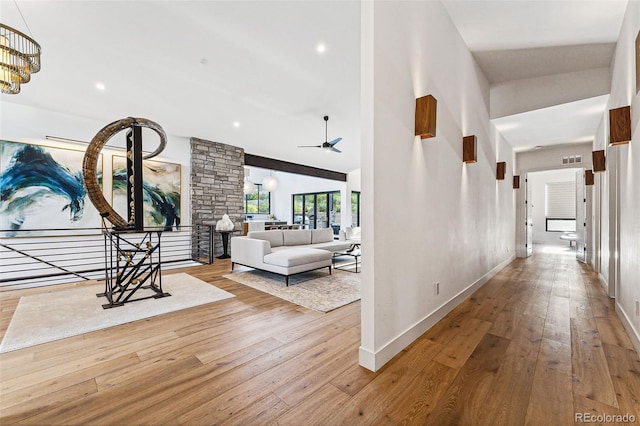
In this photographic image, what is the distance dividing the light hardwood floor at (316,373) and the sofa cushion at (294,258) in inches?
46.1

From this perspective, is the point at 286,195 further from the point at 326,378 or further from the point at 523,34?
the point at 326,378

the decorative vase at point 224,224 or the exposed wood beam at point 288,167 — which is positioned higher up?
the exposed wood beam at point 288,167

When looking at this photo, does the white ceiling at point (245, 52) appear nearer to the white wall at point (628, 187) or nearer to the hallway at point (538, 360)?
the white wall at point (628, 187)

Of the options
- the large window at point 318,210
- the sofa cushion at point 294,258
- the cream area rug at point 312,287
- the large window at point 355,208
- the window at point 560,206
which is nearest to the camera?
the cream area rug at point 312,287

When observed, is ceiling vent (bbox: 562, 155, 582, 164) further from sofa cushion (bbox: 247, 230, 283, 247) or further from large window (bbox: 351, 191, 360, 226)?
sofa cushion (bbox: 247, 230, 283, 247)

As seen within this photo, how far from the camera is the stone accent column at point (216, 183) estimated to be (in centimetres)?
648

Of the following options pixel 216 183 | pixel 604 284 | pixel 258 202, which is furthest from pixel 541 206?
pixel 258 202

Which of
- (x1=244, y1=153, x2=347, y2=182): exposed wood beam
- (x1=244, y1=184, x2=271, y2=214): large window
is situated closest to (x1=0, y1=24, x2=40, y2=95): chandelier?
(x1=244, y1=153, x2=347, y2=182): exposed wood beam

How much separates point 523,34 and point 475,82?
0.73m

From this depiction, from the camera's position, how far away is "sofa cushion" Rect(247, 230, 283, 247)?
5395 mm

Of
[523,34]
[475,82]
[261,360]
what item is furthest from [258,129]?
[261,360]

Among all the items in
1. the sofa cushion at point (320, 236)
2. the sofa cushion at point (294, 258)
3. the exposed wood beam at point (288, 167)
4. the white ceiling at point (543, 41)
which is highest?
the white ceiling at point (543, 41)

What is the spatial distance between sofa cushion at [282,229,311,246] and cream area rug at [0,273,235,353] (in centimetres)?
204

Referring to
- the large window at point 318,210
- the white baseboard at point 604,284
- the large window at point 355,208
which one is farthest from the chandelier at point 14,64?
the large window at point 318,210
